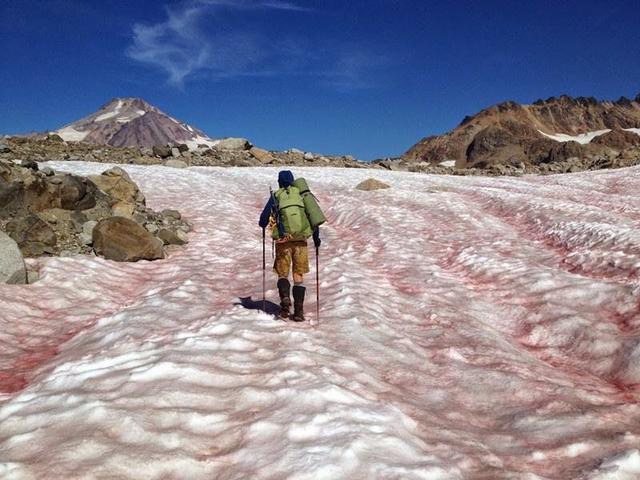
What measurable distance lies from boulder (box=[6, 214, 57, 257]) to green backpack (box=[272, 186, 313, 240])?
351 inches

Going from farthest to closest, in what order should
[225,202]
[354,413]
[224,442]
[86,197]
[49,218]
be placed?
[225,202], [86,197], [49,218], [354,413], [224,442]

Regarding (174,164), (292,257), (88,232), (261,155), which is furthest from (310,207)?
(261,155)

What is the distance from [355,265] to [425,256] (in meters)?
2.87

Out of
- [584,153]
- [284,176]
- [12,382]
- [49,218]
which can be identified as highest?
[584,153]

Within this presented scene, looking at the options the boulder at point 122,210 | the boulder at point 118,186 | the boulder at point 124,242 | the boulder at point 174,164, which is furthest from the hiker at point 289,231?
the boulder at point 174,164

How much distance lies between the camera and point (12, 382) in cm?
777

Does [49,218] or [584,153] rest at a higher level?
[584,153]

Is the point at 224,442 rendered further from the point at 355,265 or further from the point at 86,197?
the point at 86,197

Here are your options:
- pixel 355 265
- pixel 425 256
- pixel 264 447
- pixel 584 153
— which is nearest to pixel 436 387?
pixel 264 447

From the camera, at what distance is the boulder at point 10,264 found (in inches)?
474

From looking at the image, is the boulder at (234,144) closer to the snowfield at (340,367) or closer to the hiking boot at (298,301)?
the snowfield at (340,367)

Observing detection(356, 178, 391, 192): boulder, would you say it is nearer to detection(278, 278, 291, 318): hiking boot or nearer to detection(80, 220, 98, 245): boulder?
detection(80, 220, 98, 245): boulder

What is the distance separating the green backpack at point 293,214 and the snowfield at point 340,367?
184 centimetres

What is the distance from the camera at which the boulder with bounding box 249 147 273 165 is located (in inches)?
1971
